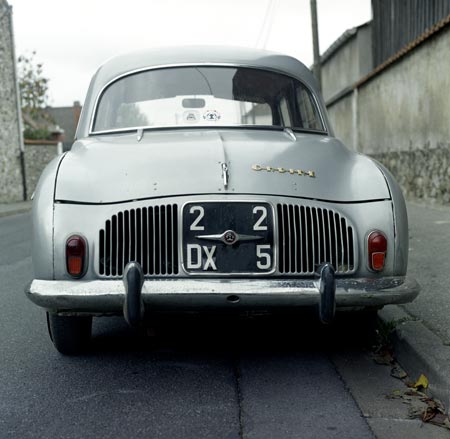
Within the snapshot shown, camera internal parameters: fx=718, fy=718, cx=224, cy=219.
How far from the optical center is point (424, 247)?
25.1 ft

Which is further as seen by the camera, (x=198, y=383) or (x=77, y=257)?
(x=198, y=383)

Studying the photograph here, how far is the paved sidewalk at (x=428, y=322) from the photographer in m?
3.44

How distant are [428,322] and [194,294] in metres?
1.70

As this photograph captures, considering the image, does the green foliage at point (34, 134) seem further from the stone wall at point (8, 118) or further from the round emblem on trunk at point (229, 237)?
the round emblem on trunk at point (229, 237)

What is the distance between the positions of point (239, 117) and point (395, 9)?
48.7 ft

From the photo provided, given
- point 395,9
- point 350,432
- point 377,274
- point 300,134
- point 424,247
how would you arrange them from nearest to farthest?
point 350,432, point 377,274, point 300,134, point 424,247, point 395,9

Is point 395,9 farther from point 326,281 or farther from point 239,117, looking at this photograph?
point 326,281

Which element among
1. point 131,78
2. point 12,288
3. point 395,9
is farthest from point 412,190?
point 131,78

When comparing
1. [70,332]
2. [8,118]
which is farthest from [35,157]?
[70,332]

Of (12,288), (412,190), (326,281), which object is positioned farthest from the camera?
(412,190)

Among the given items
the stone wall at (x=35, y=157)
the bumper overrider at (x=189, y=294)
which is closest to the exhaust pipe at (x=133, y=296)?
the bumper overrider at (x=189, y=294)

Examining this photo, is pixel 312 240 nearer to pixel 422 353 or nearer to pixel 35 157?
pixel 422 353

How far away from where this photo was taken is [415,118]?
13.7 meters

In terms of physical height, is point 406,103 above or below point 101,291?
above
